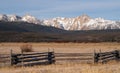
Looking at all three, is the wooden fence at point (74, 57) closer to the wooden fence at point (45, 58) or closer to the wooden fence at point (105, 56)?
the wooden fence at point (45, 58)

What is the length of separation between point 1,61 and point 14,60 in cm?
401

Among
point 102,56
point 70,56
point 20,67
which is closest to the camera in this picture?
point 20,67

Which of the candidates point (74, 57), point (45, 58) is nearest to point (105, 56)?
point (74, 57)

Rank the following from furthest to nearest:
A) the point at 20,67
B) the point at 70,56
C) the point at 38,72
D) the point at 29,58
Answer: the point at 70,56 < the point at 29,58 < the point at 20,67 < the point at 38,72

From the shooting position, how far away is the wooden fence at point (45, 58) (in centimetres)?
3666

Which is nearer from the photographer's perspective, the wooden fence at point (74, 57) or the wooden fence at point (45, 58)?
the wooden fence at point (45, 58)

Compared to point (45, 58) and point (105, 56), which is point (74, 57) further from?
point (45, 58)

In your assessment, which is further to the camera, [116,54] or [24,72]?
[116,54]

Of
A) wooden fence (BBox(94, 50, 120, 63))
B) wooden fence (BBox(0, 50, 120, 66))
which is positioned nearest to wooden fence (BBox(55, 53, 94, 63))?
wooden fence (BBox(0, 50, 120, 66))

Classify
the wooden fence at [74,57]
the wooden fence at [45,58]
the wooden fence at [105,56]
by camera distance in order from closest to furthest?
the wooden fence at [45,58] < the wooden fence at [105,56] < the wooden fence at [74,57]

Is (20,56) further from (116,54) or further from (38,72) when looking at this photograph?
(116,54)

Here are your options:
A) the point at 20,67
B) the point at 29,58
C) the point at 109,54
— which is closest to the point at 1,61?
the point at 29,58

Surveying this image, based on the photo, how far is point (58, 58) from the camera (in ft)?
146

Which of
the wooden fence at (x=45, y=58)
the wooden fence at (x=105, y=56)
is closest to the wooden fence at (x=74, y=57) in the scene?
the wooden fence at (x=45, y=58)
